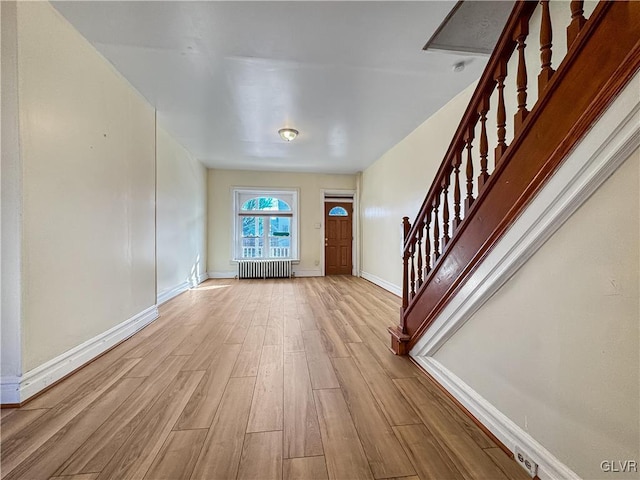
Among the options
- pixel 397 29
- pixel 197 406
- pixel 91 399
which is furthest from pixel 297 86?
pixel 91 399

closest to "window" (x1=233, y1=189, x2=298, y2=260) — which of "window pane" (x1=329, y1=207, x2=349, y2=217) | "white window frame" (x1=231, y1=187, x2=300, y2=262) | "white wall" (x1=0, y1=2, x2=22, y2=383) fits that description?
"white window frame" (x1=231, y1=187, x2=300, y2=262)

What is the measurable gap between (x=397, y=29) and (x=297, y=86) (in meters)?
1.12

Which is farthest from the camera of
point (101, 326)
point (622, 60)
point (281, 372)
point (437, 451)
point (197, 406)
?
point (101, 326)

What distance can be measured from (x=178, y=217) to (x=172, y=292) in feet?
4.09

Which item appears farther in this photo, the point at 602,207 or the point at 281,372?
the point at 281,372

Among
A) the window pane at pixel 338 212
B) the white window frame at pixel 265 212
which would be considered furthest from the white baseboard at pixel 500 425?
the window pane at pixel 338 212

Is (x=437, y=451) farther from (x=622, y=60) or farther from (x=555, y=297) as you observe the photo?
(x=622, y=60)

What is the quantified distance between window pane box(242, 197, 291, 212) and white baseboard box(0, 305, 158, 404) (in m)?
4.15

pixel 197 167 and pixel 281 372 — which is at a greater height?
pixel 197 167

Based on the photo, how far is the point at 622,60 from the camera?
31.2 inches

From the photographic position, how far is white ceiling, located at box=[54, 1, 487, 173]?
1.79 m

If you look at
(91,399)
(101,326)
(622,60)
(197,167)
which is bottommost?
(91,399)

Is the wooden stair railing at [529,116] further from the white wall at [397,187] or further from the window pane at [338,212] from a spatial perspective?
the window pane at [338,212]
